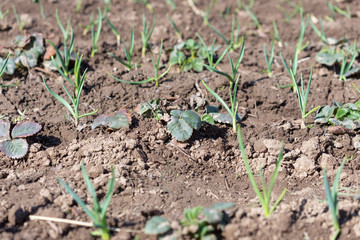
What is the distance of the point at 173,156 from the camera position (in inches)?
94.5

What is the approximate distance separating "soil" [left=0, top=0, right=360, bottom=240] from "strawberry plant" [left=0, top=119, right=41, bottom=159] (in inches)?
2.6

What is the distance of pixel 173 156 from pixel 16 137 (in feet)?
2.97

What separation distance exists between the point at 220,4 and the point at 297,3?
92 centimetres

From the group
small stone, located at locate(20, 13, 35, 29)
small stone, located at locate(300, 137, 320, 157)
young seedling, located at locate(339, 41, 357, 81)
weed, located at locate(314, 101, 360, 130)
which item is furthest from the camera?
small stone, located at locate(20, 13, 35, 29)

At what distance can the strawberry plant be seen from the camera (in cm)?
231

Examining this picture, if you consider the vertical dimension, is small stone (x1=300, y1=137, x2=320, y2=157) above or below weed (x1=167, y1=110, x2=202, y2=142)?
below

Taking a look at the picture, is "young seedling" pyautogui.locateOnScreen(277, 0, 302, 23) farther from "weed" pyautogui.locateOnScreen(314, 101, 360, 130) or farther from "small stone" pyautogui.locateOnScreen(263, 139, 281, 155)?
"small stone" pyautogui.locateOnScreen(263, 139, 281, 155)

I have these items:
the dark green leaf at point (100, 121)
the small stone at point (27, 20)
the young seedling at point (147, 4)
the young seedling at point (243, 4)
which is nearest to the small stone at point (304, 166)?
the dark green leaf at point (100, 121)

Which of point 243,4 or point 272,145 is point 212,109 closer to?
point 272,145

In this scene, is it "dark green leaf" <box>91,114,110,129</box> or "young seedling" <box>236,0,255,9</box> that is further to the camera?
"young seedling" <box>236,0,255,9</box>

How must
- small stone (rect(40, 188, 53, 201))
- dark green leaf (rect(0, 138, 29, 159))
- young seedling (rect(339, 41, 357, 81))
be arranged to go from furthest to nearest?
young seedling (rect(339, 41, 357, 81)) → dark green leaf (rect(0, 138, 29, 159)) → small stone (rect(40, 188, 53, 201))

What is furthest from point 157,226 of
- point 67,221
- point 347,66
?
point 347,66

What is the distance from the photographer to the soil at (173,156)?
1839 mm

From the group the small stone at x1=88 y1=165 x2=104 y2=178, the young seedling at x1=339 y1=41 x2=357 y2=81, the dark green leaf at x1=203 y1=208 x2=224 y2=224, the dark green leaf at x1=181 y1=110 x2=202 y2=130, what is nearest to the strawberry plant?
the small stone at x1=88 y1=165 x2=104 y2=178
